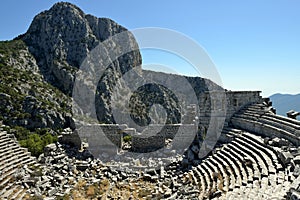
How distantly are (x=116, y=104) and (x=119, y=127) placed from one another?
37.3m

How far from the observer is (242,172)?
39.8ft

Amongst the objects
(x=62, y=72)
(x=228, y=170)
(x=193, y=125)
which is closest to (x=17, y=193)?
(x=228, y=170)

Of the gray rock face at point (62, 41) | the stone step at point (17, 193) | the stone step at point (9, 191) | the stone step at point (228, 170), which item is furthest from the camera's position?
the gray rock face at point (62, 41)

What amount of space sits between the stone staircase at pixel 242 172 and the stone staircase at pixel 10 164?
8.72 meters

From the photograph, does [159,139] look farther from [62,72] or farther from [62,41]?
[62,41]

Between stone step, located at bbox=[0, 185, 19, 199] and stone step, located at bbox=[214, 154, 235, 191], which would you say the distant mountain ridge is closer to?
stone step, located at bbox=[214, 154, 235, 191]

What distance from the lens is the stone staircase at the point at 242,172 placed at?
951cm

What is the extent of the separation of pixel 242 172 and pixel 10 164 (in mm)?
12348

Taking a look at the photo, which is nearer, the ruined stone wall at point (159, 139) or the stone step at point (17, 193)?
the stone step at point (17, 193)

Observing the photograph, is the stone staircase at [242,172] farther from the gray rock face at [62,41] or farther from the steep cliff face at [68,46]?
the gray rock face at [62,41]

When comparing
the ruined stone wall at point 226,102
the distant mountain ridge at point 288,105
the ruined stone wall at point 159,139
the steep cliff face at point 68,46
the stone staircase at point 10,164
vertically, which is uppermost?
the steep cliff face at point 68,46

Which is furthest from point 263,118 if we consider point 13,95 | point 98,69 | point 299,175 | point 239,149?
point 98,69

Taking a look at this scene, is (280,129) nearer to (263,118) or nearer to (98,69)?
(263,118)

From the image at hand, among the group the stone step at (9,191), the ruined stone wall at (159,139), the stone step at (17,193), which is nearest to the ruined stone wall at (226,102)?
the ruined stone wall at (159,139)
